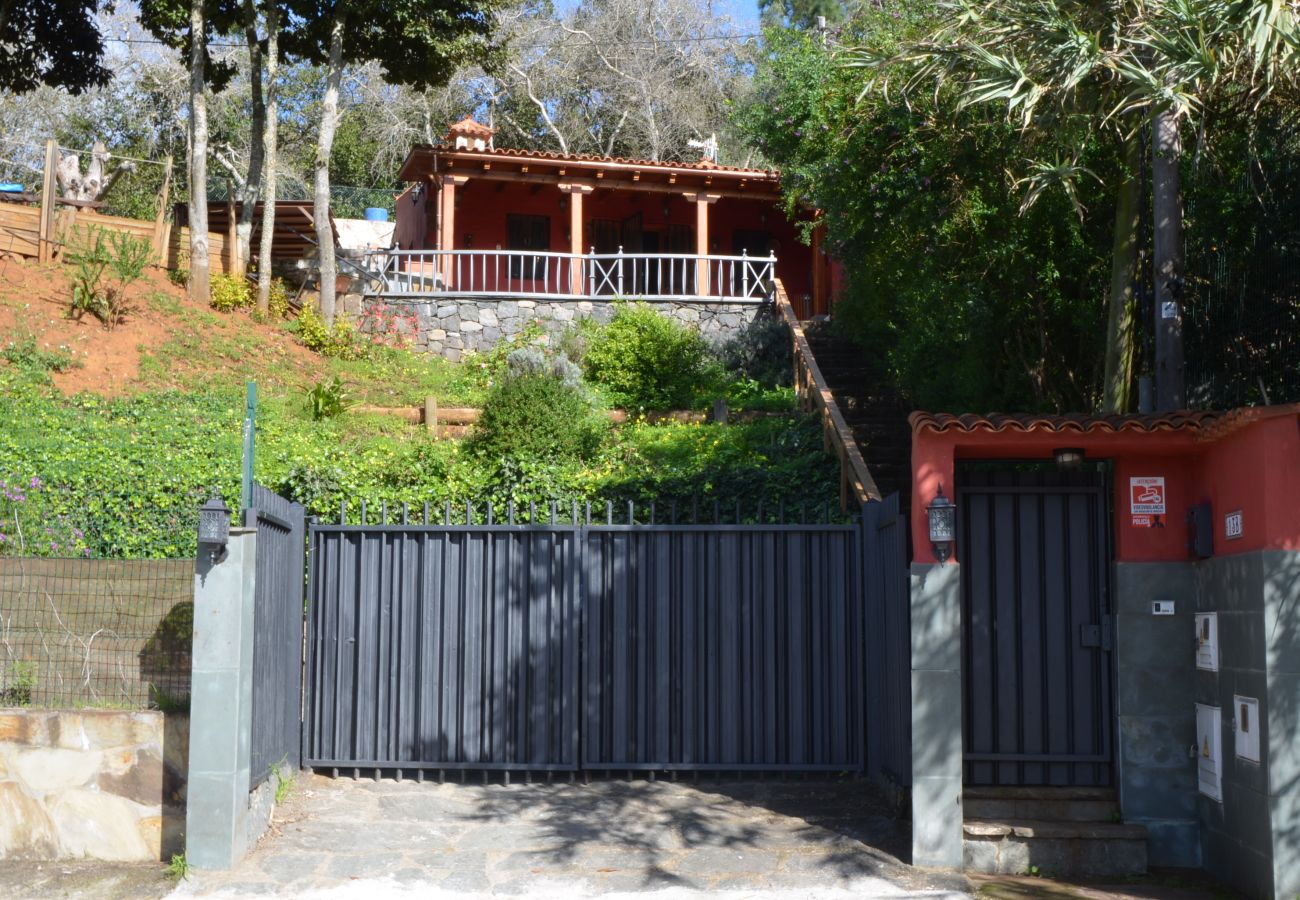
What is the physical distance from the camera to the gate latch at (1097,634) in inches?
310

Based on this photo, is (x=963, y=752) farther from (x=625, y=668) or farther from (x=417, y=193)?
(x=417, y=193)

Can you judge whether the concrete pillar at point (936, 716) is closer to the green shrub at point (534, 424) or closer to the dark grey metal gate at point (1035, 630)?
the dark grey metal gate at point (1035, 630)

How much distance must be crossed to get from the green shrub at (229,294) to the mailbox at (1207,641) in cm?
1661

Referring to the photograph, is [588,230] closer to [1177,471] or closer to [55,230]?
[55,230]

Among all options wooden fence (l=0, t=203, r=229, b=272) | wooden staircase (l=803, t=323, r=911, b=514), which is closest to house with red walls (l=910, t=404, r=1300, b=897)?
wooden staircase (l=803, t=323, r=911, b=514)

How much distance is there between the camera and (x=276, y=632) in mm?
8359

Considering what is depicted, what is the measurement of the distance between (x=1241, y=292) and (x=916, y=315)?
3793 mm

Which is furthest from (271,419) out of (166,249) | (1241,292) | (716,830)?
(1241,292)

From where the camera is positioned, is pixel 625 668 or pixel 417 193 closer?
pixel 625 668

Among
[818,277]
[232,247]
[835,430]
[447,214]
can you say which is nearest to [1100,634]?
[835,430]

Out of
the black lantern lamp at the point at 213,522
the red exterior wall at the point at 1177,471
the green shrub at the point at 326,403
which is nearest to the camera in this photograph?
the red exterior wall at the point at 1177,471

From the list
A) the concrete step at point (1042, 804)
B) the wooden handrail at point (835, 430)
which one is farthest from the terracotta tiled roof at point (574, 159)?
the concrete step at point (1042, 804)

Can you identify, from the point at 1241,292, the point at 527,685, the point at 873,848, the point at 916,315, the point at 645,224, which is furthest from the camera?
the point at 645,224

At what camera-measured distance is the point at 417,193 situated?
90.3 ft
